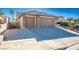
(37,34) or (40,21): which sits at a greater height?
(40,21)

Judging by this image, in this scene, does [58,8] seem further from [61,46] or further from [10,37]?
[10,37]

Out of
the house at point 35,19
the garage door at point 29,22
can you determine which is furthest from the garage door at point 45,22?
the garage door at point 29,22

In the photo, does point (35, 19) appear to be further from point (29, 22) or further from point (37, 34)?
point (37, 34)

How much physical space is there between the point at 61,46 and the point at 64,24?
0.44 metres

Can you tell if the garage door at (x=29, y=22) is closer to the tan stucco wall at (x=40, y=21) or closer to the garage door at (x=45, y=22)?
the tan stucco wall at (x=40, y=21)

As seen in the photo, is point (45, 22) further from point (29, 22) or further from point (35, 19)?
point (29, 22)

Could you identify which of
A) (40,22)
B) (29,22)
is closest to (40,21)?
(40,22)

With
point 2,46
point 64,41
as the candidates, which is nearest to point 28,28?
point 2,46

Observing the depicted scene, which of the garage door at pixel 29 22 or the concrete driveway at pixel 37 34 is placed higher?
the garage door at pixel 29 22

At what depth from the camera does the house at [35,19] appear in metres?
2.51

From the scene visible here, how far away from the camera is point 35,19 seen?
2543 millimetres

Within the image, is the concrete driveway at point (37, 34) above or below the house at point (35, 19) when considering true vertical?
below

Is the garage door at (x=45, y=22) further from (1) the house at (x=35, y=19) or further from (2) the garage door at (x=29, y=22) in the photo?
(2) the garage door at (x=29, y=22)
